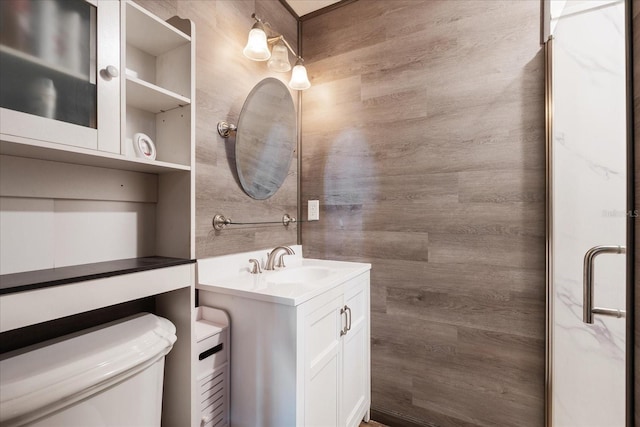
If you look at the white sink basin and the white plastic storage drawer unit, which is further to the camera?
the white sink basin

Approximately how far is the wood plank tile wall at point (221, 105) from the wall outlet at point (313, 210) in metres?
0.29

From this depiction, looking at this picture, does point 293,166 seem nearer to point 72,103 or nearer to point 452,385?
point 72,103

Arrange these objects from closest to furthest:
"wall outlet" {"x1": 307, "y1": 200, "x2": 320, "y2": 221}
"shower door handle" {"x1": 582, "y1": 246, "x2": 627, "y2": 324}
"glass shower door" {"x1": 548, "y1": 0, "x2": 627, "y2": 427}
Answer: "glass shower door" {"x1": 548, "y1": 0, "x2": 627, "y2": 427} < "shower door handle" {"x1": 582, "y1": 246, "x2": 627, "y2": 324} < "wall outlet" {"x1": 307, "y1": 200, "x2": 320, "y2": 221}

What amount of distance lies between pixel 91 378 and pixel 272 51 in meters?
1.60

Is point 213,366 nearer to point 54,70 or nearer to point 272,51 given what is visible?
point 54,70

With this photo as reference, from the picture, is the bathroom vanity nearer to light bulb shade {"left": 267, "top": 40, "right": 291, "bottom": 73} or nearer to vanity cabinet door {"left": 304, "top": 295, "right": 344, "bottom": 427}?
vanity cabinet door {"left": 304, "top": 295, "right": 344, "bottom": 427}

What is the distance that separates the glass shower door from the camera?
2.76 ft

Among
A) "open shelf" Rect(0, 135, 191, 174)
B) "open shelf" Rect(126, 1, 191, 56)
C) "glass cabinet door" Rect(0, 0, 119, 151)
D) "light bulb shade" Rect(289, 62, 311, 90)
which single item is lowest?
"open shelf" Rect(0, 135, 191, 174)

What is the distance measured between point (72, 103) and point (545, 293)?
1.88 metres

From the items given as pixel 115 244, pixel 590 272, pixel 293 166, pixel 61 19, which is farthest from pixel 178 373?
pixel 590 272

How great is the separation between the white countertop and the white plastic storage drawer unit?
0.42ft

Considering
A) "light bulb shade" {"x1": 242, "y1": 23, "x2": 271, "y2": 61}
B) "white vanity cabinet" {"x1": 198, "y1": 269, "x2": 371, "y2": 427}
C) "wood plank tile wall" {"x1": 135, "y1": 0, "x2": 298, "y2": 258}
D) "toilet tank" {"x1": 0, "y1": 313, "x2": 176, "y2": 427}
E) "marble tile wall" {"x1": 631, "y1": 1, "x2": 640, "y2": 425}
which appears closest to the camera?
"marble tile wall" {"x1": 631, "y1": 1, "x2": 640, "y2": 425}

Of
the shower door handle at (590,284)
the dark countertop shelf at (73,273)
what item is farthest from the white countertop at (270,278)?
the shower door handle at (590,284)

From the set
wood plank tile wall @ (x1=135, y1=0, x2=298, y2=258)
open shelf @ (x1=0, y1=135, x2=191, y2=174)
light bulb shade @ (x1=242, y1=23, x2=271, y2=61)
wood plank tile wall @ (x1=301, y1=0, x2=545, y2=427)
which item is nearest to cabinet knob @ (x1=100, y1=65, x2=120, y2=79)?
open shelf @ (x1=0, y1=135, x2=191, y2=174)
